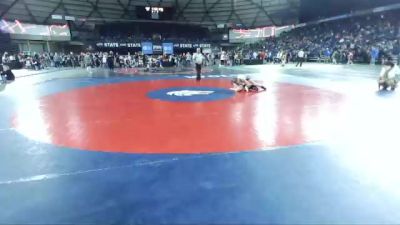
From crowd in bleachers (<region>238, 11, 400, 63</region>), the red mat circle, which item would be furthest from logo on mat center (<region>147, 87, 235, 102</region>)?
crowd in bleachers (<region>238, 11, 400, 63</region>)

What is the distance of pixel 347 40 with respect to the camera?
2758 cm

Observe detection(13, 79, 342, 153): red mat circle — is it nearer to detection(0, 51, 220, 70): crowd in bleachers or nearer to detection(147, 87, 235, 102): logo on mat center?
detection(147, 87, 235, 102): logo on mat center

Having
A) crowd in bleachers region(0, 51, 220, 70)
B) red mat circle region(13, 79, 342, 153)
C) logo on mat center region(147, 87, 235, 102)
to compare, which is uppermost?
crowd in bleachers region(0, 51, 220, 70)

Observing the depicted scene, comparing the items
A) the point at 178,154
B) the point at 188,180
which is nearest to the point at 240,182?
the point at 188,180

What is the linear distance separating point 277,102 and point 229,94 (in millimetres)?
1789

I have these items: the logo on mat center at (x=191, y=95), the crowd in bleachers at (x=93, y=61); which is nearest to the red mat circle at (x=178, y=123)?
the logo on mat center at (x=191, y=95)

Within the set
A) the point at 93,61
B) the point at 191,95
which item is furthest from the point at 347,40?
the point at 191,95

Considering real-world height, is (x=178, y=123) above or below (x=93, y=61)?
below

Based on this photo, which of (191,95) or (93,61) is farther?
(93,61)

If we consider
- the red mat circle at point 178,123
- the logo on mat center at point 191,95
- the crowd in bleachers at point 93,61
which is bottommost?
the red mat circle at point 178,123

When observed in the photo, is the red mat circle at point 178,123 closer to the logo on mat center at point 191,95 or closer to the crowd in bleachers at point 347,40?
the logo on mat center at point 191,95

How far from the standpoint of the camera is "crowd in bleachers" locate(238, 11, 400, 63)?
23375mm

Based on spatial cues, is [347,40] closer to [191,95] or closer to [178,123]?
[191,95]

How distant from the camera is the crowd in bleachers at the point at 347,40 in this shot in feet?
76.7
